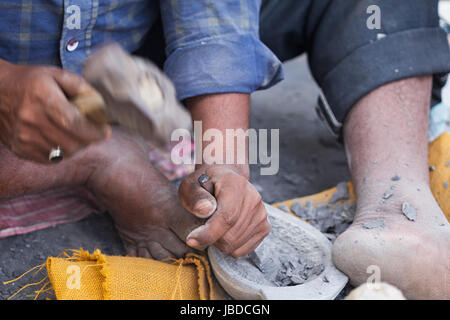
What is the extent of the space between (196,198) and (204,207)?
1.5 inches

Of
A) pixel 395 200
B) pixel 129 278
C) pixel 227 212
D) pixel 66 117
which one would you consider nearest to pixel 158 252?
pixel 129 278

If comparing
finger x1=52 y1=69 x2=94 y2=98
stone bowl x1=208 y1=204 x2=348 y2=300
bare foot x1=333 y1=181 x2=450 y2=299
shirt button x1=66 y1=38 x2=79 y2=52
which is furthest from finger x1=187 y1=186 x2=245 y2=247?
shirt button x1=66 y1=38 x2=79 y2=52

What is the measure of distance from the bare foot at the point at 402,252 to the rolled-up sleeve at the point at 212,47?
1.66 feet

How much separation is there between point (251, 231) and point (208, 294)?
0.18 m

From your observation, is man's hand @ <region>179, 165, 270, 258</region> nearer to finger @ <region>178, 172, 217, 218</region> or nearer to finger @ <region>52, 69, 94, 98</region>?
finger @ <region>178, 172, 217, 218</region>

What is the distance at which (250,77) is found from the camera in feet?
4.46

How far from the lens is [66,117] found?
35.8 inches

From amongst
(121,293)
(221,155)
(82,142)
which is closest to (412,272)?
(221,155)

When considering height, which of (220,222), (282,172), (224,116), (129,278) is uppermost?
(224,116)

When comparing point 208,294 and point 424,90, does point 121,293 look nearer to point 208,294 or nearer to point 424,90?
point 208,294

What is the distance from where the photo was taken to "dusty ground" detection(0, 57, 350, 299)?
1.35 metres

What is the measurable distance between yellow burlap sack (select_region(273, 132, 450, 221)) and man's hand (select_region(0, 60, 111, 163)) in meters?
0.75

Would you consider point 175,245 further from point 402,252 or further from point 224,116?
point 402,252

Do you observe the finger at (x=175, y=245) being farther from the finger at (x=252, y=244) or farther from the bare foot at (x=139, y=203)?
the finger at (x=252, y=244)
